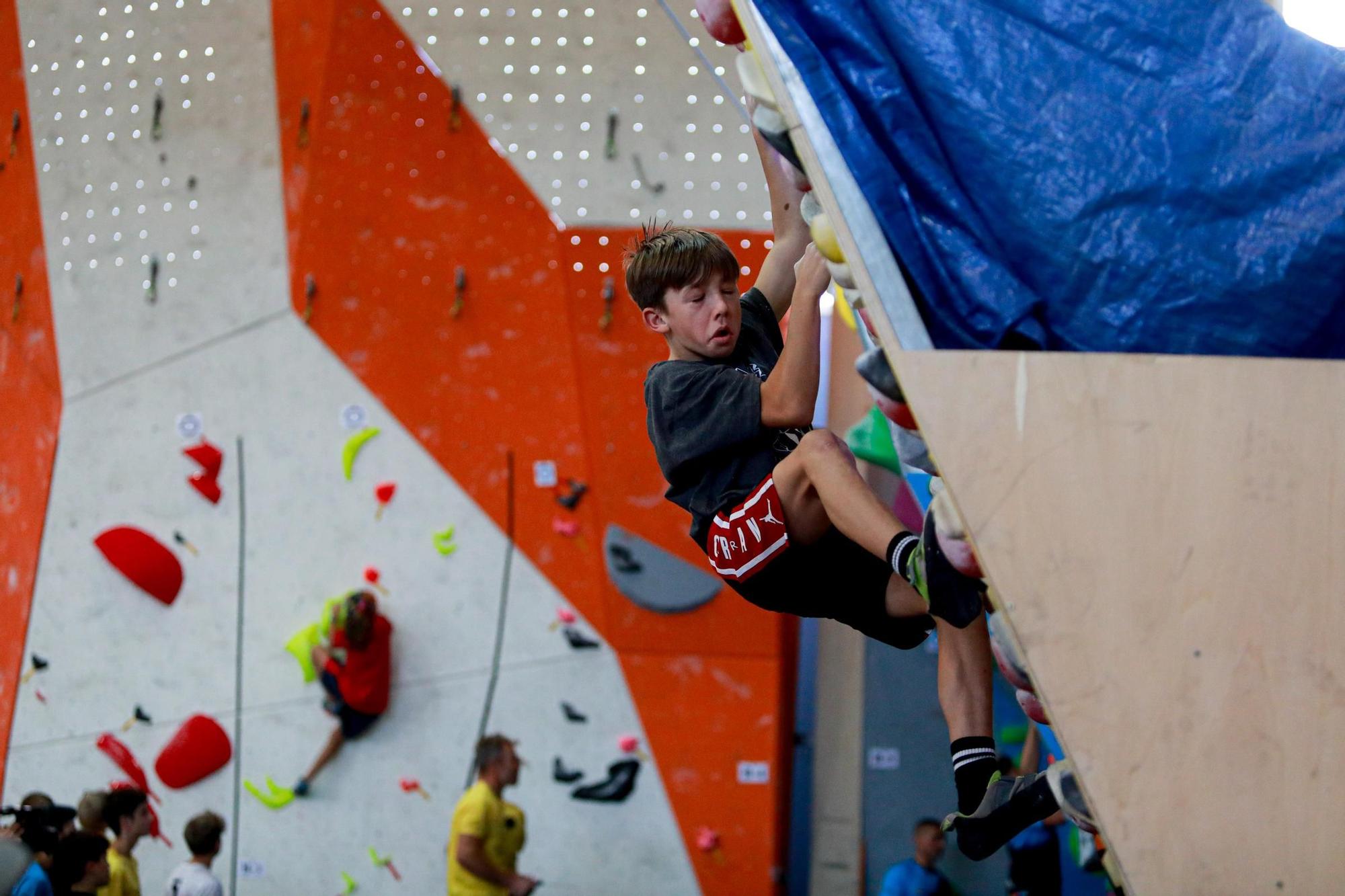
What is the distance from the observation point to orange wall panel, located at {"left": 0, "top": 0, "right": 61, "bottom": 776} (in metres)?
5.81

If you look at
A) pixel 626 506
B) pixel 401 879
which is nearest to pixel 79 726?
pixel 401 879

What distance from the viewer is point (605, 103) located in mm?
5457

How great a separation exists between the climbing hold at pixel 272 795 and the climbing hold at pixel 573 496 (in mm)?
1617

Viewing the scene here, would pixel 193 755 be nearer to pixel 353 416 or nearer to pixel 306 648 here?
pixel 306 648

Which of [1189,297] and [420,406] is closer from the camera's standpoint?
[1189,297]

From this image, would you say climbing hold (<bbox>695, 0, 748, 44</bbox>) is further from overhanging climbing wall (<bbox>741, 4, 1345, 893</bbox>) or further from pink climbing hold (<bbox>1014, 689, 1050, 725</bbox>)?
pink climbing hold (<bbox>1014, 689, 1050, 725</bbox>)

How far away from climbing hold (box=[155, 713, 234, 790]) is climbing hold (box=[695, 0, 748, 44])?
4.41 metres

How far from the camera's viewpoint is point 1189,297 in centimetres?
178

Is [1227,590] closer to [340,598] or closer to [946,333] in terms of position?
[946,333]

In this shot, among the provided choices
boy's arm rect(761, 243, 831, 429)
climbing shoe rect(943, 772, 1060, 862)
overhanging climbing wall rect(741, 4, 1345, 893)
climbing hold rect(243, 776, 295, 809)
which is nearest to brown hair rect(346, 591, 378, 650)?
climbing hold rect(243, 776, 295, 809)

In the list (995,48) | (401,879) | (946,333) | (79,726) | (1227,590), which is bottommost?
(401,879)

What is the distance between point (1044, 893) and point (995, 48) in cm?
447

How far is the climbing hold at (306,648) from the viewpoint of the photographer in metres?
5.50

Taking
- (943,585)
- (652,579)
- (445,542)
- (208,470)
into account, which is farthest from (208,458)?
(943,585)
